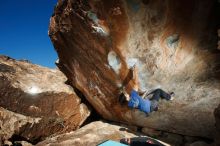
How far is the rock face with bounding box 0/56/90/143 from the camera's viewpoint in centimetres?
657

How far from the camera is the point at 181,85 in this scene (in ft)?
16.9

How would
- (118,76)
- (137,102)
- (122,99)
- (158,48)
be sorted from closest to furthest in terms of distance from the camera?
1. (158,48)
2. (137,102)
3. (118,76)
4. (122,99)

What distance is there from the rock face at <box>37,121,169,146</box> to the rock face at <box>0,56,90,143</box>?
2.03 feet

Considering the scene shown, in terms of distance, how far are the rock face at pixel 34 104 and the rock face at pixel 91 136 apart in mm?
618

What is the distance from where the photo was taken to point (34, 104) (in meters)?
6.92

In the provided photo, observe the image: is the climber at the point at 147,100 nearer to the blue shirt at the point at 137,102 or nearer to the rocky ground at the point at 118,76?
the blue shirt at the point at 137,102

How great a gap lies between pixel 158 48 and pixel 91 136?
126 inches

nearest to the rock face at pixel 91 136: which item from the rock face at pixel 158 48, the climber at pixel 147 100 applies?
the rock face at pixel 158 48

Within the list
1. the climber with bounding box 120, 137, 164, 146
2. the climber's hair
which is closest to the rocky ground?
the climber's hair

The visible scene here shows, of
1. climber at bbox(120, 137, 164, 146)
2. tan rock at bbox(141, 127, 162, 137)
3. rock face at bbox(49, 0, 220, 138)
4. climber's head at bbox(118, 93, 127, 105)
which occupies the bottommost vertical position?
climber at bbox(120, 137, 164, 146)

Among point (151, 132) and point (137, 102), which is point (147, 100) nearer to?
point (137, 102)

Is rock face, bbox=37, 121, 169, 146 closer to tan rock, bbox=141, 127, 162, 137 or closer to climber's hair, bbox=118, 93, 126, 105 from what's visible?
tan rock, bbox=141, 127, 162, 137

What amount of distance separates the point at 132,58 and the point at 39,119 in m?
3.67

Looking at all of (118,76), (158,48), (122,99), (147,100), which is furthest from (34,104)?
(158,48)
